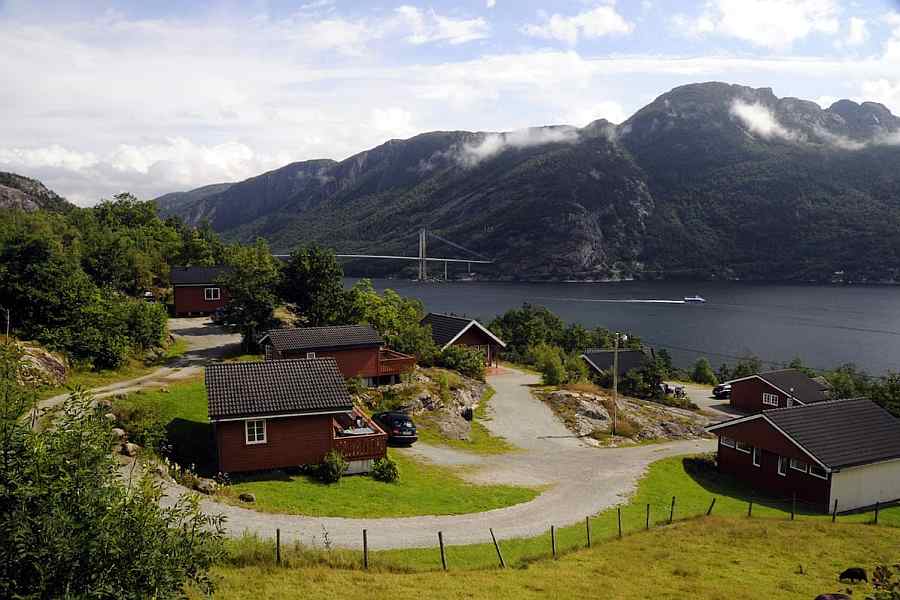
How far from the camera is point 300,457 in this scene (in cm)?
2347

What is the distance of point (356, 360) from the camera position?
35.3 metres

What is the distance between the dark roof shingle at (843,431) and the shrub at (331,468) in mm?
19911

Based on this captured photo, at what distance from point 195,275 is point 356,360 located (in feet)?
85.0

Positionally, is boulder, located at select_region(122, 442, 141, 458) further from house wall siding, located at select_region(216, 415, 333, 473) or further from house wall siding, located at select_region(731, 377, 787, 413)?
house wall siding, located at select_region(731, 377, 787, 413)

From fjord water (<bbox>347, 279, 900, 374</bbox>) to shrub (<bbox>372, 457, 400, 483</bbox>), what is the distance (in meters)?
74.9

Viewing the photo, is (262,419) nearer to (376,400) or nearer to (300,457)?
(300,457)

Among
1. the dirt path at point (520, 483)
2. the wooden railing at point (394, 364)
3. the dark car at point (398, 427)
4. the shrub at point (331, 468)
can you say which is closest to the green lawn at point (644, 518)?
the dirt path at point (520, 483)

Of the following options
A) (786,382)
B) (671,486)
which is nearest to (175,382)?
(671,486)

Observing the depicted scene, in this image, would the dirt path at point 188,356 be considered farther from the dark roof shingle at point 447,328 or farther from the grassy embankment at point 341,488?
the dark roof shingle at point 447,328

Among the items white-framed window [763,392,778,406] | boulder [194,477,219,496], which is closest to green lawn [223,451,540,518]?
boulder [194,477,219,496]

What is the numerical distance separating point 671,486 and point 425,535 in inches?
533

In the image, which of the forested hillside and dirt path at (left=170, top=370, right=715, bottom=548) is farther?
the forested hillside

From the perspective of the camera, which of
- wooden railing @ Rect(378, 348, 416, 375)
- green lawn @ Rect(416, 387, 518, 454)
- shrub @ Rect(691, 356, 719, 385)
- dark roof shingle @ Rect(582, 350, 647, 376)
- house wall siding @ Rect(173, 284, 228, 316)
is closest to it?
green lawn @ Rect(416, 387, 518, 454)

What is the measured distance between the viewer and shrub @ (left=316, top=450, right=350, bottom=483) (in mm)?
22766
